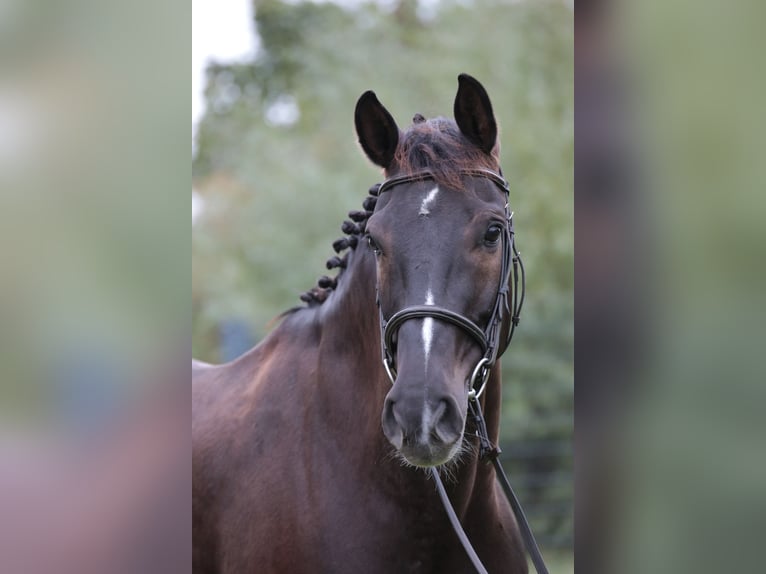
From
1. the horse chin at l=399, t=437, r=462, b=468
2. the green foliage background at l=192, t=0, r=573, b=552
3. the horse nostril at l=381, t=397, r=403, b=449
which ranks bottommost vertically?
the horse chin at l=399, t=437, r=462, b=468

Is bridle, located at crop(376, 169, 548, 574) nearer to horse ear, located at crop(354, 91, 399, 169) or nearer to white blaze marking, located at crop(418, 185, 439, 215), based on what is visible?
white blaze marking, located at crop(418, 185, 439, 215)

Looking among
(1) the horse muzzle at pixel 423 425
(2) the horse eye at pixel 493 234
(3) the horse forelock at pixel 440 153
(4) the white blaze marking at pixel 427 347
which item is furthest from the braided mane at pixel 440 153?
(1) the horse muzzle at pixel 423 425

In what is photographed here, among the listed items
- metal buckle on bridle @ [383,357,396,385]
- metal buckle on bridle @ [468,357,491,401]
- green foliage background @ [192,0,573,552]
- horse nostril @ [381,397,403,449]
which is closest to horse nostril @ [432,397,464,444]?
horse nostril @ [381,397,403,449]

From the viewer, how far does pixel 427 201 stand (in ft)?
8.95

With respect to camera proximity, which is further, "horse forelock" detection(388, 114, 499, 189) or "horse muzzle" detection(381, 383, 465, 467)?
"horse forelock" detection(388, 114, 499, 189)

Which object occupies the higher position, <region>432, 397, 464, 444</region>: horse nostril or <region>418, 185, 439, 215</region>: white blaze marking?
<region>418, 185, 439, 215</region>: white blaze marking

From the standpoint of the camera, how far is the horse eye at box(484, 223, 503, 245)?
108 inches

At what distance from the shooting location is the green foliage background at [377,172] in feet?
40.4

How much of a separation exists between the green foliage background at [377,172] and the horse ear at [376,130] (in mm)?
8880

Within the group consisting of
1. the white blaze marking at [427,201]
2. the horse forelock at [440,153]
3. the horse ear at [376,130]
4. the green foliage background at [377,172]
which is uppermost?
the green foliage background at [377,172]

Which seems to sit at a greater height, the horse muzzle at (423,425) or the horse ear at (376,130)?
Answer: the horse ear at (376,130)

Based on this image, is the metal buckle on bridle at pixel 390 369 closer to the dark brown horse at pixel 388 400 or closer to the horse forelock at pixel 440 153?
the dark brown horse at pixel 388 400
